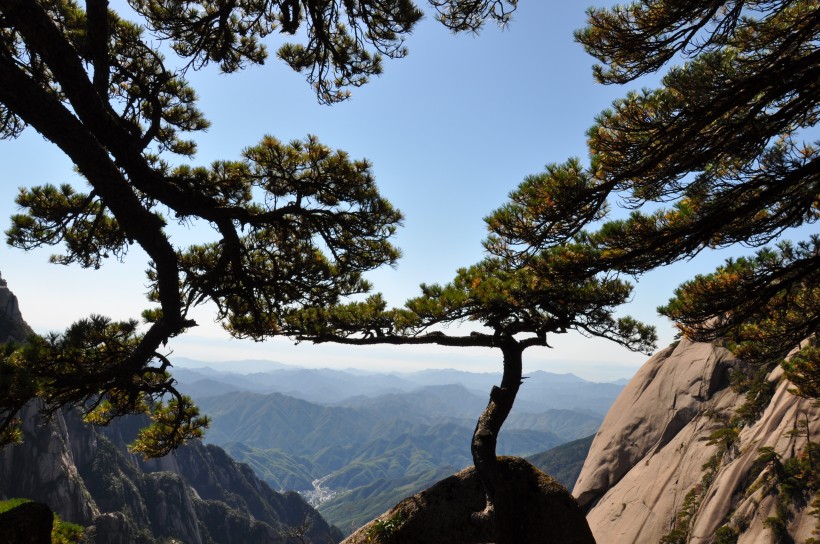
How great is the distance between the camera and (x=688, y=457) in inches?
840

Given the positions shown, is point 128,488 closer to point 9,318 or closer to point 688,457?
point 9,318

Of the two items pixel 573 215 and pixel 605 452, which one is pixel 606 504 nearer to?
pixel 605 452

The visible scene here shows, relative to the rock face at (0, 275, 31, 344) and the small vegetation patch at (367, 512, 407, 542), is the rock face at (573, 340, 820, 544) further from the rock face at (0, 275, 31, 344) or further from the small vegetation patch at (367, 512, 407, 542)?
the rock face at (0, 275, 31, 344)

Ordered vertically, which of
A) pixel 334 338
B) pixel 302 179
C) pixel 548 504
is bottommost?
pixel 548 504

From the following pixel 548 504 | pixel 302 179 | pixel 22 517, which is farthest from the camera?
pixel 548 504

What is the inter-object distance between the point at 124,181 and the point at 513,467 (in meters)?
7.79

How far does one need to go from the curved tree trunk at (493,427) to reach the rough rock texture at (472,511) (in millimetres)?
211

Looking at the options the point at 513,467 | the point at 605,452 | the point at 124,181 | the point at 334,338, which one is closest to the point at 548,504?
the point at 513,467

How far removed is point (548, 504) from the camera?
759 centimetres

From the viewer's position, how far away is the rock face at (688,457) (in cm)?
1633

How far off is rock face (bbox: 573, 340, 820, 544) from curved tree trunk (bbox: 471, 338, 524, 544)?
13.5 meters

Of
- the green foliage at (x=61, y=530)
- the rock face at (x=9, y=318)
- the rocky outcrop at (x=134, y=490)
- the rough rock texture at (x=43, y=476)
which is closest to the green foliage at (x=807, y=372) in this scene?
the rocky outcrop at (x=134, y=490)

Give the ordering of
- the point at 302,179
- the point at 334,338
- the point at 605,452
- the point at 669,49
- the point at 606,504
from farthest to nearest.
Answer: the point at 605,452 → the point at 606,504 → the point at 334,338 → the point at 302,179 → the point at 669,49

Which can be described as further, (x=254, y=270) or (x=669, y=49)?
(x=254, y=270)
